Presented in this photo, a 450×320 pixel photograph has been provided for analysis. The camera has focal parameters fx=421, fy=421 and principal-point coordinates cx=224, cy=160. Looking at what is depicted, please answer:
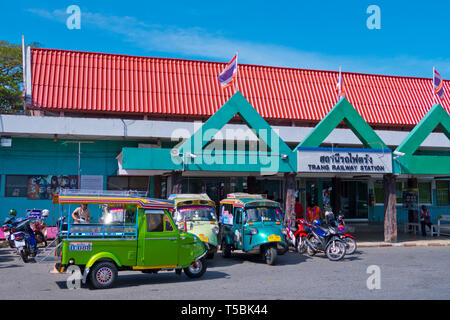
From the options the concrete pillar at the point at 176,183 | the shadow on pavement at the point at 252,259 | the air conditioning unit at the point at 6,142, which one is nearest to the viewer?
the shadow on pavement at the point at 252,259

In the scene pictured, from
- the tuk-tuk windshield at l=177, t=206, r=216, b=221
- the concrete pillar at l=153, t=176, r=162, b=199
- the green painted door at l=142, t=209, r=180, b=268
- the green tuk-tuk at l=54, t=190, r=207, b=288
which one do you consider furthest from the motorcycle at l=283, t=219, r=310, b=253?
the concrete pillar at l=153, t=176, r=162, b=199

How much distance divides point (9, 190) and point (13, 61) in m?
22.3

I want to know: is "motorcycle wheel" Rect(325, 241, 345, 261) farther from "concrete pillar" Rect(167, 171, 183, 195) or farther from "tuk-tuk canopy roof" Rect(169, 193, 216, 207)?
"concrete pillar" Rect(167, 171, 183, 195)

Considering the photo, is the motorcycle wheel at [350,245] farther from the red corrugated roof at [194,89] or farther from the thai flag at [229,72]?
the red corrugated roof at [194,89]

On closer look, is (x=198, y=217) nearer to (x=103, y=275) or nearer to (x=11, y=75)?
(x=103, y=275)

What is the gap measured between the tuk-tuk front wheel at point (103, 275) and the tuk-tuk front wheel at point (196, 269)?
2049mm

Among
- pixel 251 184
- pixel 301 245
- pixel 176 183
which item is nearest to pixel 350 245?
pixel 301 245

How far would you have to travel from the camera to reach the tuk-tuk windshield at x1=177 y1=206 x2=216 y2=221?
14.1 meters

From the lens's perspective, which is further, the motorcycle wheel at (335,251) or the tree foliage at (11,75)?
the tree foliage at (11,75)

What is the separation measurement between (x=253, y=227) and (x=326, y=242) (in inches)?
113

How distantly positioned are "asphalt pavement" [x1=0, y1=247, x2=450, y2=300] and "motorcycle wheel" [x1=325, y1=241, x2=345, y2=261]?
0.30 m

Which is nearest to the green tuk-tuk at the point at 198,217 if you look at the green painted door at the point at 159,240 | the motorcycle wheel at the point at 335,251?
the green painted door at the point at 159,240

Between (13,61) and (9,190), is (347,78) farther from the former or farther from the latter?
(13,61)

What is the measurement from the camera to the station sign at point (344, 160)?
18.0 meters
